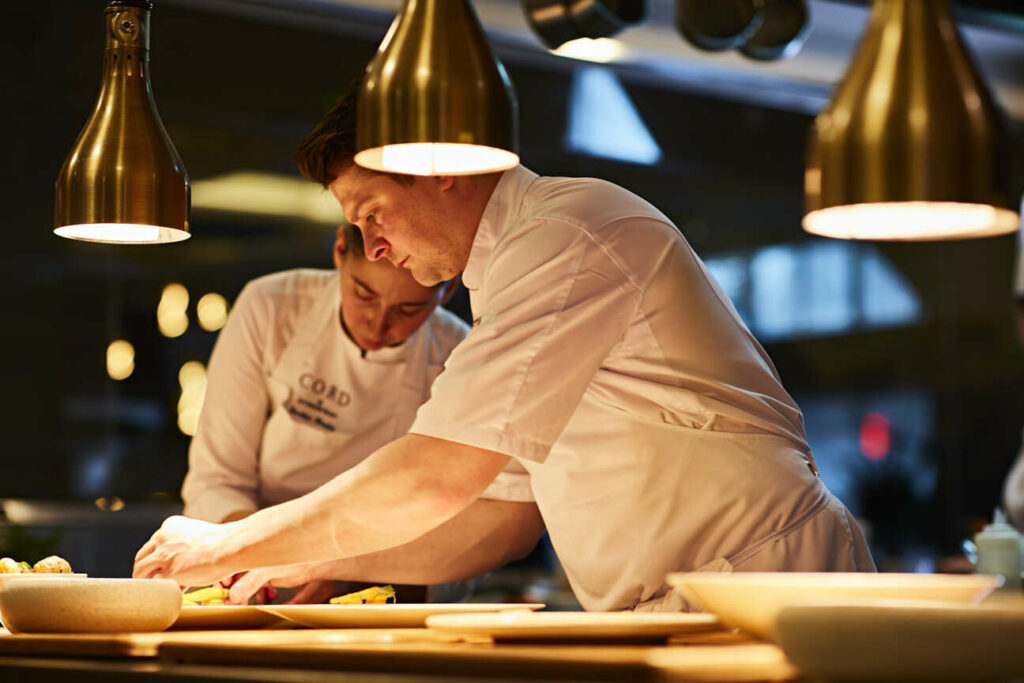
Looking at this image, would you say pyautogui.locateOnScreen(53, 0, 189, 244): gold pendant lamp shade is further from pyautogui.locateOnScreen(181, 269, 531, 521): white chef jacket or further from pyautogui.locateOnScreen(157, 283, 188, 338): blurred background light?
pyautogui.locateOnScreen(157, 283, 188, 338): blurred background light

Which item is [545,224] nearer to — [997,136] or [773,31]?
[997,136]

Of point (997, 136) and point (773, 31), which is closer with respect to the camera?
point (997, 136)

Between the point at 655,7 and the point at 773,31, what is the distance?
4.49 ft

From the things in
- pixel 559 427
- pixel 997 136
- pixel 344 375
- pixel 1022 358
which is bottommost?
pixel 1022 358

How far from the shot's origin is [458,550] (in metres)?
2.02

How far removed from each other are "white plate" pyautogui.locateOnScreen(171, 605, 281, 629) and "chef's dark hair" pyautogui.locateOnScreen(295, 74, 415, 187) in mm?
616

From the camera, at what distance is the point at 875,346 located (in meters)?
5.50

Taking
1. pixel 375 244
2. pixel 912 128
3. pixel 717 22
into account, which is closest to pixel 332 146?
pixel 375 244

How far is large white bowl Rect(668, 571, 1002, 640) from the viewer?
3.01 ft

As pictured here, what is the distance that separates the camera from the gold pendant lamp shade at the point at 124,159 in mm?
1628

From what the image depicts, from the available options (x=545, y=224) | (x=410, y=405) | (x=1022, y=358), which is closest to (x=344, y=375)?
(x=410, y=405)

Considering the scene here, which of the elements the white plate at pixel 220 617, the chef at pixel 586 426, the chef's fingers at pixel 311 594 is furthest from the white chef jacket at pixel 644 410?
the chef's fingers at pixel 311 594

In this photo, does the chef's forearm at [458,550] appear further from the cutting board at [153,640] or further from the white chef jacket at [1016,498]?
the white chef jacket at [1016,498]

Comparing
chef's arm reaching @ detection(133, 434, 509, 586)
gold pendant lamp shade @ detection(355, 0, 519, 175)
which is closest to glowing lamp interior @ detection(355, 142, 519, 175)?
gold pendant lamp shade @ detection(355, 0, 519, 175)
